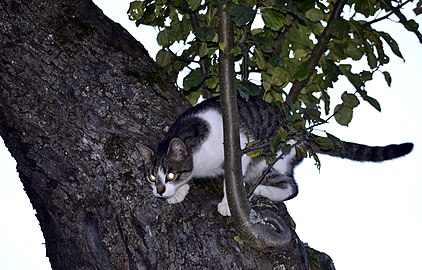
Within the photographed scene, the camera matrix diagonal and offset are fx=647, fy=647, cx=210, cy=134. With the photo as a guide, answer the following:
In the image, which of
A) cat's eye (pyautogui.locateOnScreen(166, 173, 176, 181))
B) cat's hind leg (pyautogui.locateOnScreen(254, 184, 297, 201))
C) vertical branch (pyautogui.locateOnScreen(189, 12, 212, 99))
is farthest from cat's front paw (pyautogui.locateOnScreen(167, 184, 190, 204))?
vertical branch (pyautogui.locateOnScreen(189, 12, 212, 99))

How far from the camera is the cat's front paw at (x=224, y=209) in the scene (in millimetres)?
3246

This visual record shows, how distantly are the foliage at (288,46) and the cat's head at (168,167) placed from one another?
41cm

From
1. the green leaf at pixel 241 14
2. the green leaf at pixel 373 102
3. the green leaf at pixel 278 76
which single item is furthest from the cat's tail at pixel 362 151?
the green leaf at pixel 241 14

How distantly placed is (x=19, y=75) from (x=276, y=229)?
5.19 ft

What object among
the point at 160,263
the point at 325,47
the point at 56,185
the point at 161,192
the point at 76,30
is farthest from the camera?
the point at 325,47

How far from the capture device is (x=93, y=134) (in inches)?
133

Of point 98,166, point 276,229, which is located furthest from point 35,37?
point 276,229

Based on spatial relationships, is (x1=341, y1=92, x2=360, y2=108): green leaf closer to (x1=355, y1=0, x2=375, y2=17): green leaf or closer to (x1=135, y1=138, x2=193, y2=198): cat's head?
(x1=355, y1=0, x2=375, y2=17): green leaf

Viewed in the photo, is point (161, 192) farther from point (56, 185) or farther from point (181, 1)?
point (181, 1)

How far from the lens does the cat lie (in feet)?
12.3

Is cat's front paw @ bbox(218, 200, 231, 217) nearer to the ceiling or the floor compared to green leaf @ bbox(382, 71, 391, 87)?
nearer to the floor

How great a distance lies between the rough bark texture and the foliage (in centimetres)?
43

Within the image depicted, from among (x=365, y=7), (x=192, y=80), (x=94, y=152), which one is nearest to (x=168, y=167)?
(x=192, y=80)

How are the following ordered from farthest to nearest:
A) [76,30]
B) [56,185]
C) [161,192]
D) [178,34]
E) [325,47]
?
[178,34], [325,47], [76,30], [161,192], [56,185]
